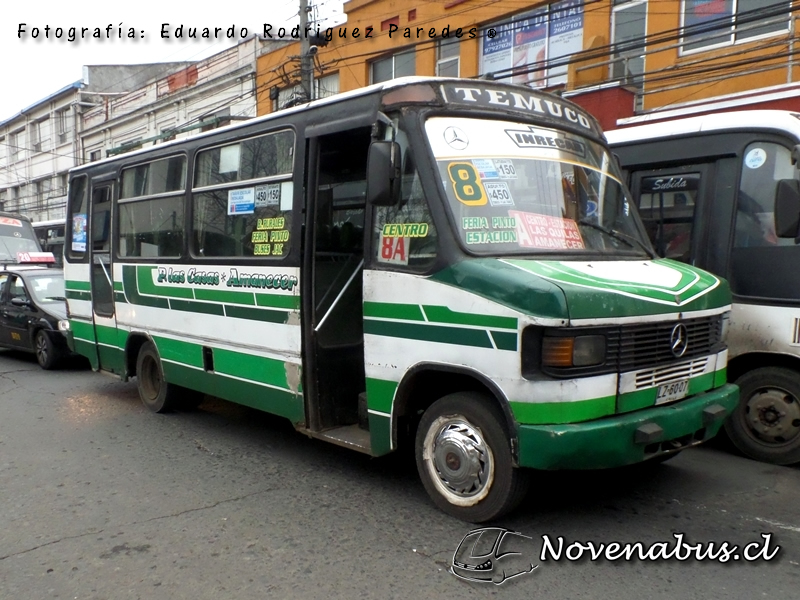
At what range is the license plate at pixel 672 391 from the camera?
Answer: 454 centimetres

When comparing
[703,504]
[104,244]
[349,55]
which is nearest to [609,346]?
[703,504]

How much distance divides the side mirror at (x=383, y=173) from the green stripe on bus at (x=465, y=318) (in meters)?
0.74

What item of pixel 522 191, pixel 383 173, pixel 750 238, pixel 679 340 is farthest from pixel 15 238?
pixel 679 340

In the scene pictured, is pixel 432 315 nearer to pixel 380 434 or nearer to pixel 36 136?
pixel 380 434

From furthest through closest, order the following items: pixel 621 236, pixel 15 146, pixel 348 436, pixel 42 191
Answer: pixel 15 146
pixel 42 191
pixel 348 436
pixel 621 236

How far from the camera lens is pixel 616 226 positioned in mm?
5312

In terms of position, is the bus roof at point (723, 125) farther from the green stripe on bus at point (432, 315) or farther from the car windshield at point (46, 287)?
the car windshield at point (46, 287)

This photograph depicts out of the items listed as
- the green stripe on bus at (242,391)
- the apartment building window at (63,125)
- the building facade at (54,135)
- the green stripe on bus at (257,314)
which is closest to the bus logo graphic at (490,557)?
the green stripe on bus at (242,391)

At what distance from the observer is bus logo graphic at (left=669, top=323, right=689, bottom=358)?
4.53 m

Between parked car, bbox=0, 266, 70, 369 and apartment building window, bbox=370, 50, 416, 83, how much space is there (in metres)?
10.4

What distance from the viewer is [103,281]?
342 inches

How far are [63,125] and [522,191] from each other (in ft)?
119

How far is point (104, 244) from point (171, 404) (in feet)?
6.90

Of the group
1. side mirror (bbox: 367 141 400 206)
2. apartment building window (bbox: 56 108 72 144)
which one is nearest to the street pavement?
side mirror (bbox: 367 141 400 206)
